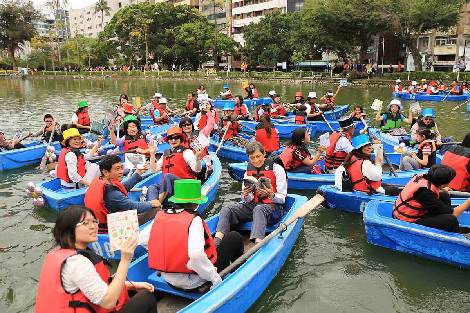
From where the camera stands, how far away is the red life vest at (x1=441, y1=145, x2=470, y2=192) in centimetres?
704

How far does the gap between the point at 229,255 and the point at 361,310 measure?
6.31 ft

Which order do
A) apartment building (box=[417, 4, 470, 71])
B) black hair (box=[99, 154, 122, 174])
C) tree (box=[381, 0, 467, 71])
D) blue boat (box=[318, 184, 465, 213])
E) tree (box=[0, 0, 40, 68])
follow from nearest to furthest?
black hair (box=[99, 154, 122, 174]) → blue boat (box=[318, 184, 465, 213]) → tree (box=[381, 0, 467, 71]) → apartment building (box=[417, 4, 470, 71]) → tree (box=[0, 0, 40, 68])

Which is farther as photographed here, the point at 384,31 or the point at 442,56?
the point at 442,56

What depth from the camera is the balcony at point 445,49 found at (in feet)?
152

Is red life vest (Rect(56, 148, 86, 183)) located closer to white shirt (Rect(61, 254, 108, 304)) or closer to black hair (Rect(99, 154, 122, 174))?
black hair (Rect(99, 154, 122, 174))

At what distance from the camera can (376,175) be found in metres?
7.12

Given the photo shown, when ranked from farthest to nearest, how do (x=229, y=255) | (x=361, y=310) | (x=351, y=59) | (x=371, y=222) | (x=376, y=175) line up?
(x=351, y=59) < (x=376, y=175) < (x=371, y=222) < (x=361, y=310) < (x=229, y=255)

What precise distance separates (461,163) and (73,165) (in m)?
6.76

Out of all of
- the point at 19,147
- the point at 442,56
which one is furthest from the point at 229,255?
the point at 442,56

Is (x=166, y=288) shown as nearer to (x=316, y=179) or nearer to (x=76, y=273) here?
(x=76, y=273)

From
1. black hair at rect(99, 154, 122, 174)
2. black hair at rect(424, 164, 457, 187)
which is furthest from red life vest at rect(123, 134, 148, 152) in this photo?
black hair at rect(424, 164, 457, 187)

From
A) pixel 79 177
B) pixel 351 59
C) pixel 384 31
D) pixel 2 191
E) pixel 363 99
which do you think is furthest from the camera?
pixel 351 59

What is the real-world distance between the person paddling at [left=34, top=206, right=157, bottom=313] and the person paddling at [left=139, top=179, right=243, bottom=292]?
896mm

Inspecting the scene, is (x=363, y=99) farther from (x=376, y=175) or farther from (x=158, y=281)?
(x=158, y=281)
